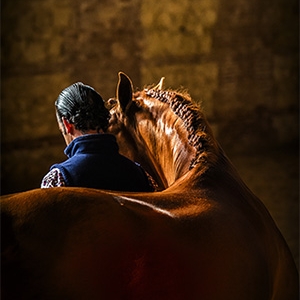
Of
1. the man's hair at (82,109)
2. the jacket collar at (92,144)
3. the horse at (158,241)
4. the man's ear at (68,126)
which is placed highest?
the man's hair at (82,109)

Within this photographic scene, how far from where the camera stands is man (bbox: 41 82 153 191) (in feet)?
6.84

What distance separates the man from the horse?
0.20 metres

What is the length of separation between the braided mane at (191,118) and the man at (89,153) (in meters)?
0.22

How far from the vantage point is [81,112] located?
7.62 feet

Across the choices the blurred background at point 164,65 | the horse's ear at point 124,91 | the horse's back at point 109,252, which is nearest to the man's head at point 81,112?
the horse's ear at point 124,91

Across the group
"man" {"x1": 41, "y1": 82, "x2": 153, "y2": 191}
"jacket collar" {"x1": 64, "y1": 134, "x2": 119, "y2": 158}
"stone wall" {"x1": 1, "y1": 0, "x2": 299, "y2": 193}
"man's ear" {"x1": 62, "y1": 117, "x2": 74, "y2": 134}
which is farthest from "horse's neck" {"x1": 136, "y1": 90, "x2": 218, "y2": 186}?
"stone wall" {"x1": 1, "y1": 0, "x2": 299, "y2": 193}

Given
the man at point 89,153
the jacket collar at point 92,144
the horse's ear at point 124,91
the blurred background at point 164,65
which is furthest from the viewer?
the blurred background at point 164,65

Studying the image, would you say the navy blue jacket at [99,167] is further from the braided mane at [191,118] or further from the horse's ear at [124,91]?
the horse's ear at [124,91]

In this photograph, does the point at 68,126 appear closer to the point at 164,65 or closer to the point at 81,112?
the point at 81,112

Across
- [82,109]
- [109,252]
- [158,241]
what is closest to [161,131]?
[82,109]

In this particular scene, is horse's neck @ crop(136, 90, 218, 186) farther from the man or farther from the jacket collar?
the jacket collar

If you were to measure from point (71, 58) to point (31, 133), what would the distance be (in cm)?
91

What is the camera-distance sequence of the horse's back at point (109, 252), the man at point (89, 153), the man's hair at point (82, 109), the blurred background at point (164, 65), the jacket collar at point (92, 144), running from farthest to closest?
the blurred background at point (164, 65), the man's hair at point (82, 109), the jacket collar at point (92, 144), the man at point (89, 153), the horse's back at point (109, 252)

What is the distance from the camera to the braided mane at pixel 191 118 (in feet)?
7.42
